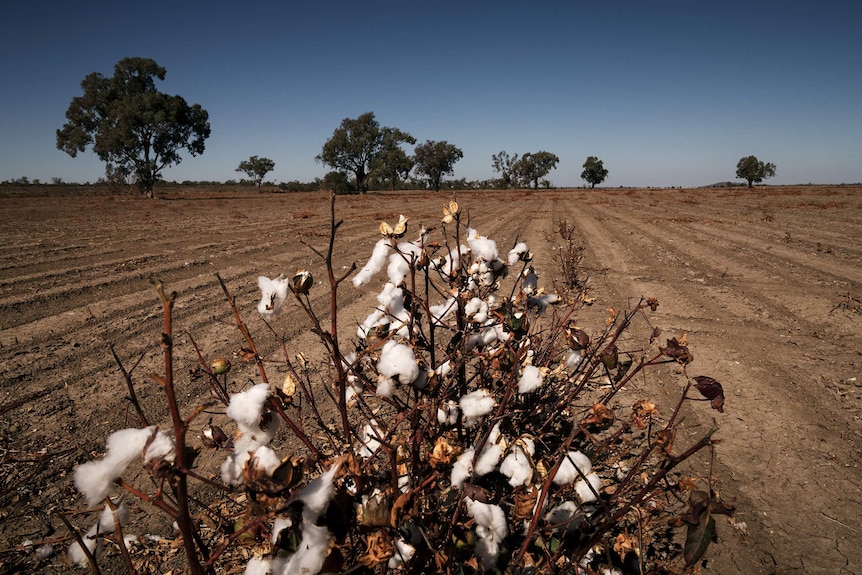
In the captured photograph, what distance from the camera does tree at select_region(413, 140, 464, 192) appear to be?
7106cm

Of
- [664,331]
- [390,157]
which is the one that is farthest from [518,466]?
[390,157]

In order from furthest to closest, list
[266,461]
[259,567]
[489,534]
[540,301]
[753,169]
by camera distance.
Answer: [753,169], [540,301], [489,534], [259,567], [266,461]

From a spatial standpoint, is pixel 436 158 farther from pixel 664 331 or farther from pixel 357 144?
pixel 664 331

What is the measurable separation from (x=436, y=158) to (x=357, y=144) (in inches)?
914

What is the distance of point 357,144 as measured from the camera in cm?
5038

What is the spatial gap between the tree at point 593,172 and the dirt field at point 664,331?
81.5 metres

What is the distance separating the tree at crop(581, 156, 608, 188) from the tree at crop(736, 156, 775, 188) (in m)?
24.5

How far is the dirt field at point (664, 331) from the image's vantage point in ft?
7.39

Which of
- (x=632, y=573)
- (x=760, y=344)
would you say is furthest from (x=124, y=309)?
(x=760, y=344)

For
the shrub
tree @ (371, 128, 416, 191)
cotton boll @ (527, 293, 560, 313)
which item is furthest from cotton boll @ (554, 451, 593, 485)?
tree @ (371, 128, 416, 191)

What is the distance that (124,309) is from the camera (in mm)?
5418

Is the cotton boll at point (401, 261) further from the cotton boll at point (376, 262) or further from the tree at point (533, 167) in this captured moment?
the tree at point (533, 167)

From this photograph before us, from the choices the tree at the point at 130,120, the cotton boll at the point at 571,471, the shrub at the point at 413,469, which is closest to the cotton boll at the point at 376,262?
the shrub at the point at 413,469

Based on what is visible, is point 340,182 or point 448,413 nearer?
point 448,413
